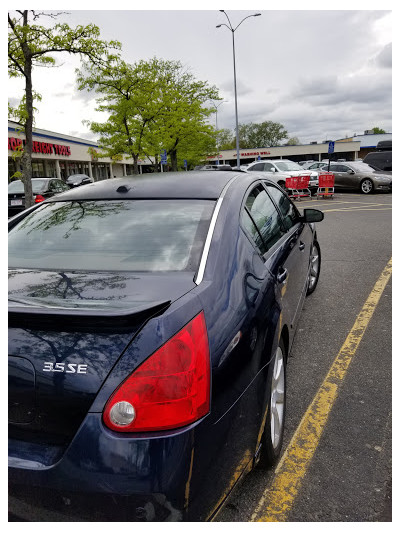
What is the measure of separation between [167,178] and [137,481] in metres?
1.91

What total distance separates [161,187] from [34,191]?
11.3 meters

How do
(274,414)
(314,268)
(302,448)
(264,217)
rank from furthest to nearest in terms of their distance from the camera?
(314,268)
(264,217)
(302,448)
(274,414)

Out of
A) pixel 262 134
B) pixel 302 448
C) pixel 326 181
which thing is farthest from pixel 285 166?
pixel 262 134

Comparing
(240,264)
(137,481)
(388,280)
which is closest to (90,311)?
(137,481)

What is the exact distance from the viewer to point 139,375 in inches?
53.4

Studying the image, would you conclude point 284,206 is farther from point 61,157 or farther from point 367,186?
point 61,157

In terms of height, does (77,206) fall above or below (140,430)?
above

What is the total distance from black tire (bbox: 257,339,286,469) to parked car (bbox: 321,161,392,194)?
17.5 m

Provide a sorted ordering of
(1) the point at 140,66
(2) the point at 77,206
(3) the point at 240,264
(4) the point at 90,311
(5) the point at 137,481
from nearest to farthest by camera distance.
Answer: (5) the point at 137,481
(4) the point at 90,311
(3) the point at 240,264
(2) the point at 77,206
(1) the point at 140,66

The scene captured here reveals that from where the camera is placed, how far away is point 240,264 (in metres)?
1.96

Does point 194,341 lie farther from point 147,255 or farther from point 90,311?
point 147,255

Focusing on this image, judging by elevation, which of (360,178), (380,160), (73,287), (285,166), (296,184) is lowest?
(73,287)

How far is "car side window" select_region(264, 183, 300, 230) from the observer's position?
3.45 metres

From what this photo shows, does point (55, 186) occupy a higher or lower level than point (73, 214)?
higher
